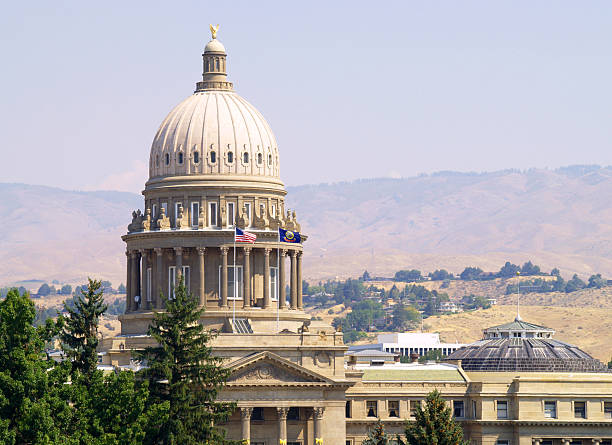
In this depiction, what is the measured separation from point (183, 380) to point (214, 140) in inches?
2061

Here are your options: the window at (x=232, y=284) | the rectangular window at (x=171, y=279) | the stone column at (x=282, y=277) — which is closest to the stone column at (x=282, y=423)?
the window at (x=232, y=284)

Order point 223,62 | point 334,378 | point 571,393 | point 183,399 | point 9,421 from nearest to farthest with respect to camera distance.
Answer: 1. point 9,421
2. point 183,399
3. point 334,378
4. point 571,393
5. point 223,62

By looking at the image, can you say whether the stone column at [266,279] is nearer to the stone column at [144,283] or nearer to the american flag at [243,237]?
the american flag at [243,237]

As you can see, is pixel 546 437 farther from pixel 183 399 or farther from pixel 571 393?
pixel 183 399

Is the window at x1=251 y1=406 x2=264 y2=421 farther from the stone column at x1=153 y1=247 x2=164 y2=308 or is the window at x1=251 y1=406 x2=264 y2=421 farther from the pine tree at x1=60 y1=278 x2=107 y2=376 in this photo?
the pine tree at x1=60 y1=278 x2=107 y2=376

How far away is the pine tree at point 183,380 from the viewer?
435 ft

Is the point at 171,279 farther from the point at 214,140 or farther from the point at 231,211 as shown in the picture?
the point at 214,140

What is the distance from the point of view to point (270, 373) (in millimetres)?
162250

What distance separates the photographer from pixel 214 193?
602 feet

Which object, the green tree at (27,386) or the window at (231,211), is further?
the window at (231,211)

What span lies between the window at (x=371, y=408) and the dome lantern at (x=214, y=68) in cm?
3794

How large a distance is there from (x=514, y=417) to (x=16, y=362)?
6902 cm

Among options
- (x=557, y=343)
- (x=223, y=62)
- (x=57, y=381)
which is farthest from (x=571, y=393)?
(x=57, y=381)

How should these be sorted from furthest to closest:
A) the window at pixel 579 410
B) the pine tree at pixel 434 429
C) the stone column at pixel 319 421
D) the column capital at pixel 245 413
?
the window at pixel 579 410 → the stone column at pixel 319 421 → the column capital at pixel 245 413 → the pine tree at pixel 434 429
